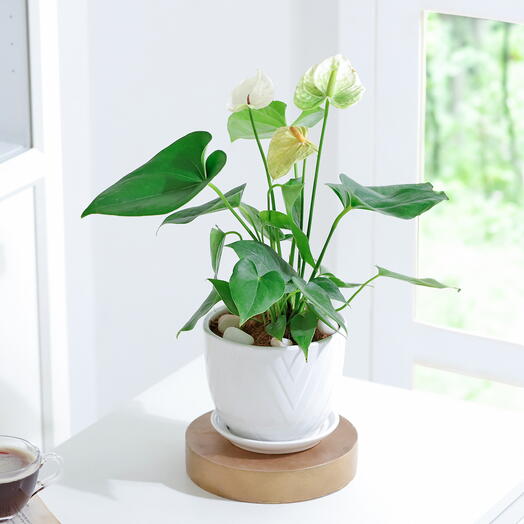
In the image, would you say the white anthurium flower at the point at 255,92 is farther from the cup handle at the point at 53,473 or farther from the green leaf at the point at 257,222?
the cup handle at the point at 53,473

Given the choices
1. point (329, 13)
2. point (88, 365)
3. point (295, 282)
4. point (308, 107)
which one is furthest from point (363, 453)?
point (329, 13)

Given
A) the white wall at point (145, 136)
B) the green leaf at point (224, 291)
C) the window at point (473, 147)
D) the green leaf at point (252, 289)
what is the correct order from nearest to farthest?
the green leaf at point (252, 289) → the green leaf at point (224, 291) → the white wall at point (145, 136) → the window at point (473, 147)

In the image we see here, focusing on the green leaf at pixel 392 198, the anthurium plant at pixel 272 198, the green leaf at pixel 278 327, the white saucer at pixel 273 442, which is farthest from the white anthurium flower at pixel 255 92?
the white saucer at pixel 273 442

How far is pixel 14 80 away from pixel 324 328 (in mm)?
537

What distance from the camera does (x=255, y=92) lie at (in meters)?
1.02

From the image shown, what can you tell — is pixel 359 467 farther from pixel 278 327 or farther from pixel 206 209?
pixel 206 209

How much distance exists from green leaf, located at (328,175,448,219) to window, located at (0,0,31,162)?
49 centimetres

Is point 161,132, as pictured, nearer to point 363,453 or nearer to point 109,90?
point 109,90

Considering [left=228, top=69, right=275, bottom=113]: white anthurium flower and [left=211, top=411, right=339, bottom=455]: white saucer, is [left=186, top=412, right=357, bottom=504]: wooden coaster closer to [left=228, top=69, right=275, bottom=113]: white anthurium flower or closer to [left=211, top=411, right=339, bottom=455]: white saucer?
[left=211, top=411, right=339, bottom=455]: white saucer

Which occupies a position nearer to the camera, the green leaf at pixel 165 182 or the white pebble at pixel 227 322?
the green leaf at pixel 165 182

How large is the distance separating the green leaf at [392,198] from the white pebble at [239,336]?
165 mm

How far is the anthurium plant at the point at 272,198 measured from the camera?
1.00m

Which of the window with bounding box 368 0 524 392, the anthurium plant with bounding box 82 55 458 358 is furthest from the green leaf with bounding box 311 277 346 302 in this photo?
the window with bounding box 368 0 524 392

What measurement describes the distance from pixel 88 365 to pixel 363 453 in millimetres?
732
